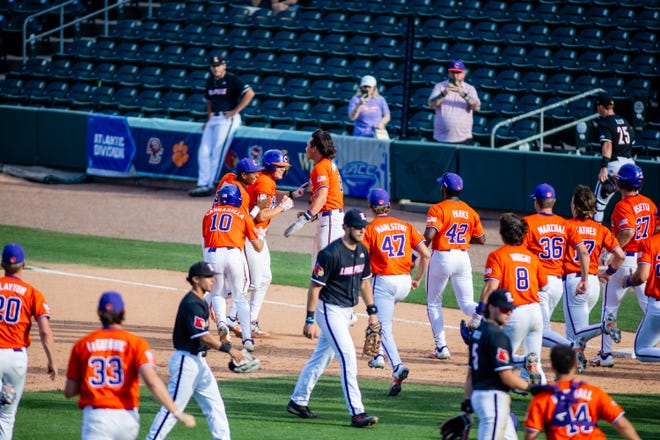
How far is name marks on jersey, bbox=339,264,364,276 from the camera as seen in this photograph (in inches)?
372

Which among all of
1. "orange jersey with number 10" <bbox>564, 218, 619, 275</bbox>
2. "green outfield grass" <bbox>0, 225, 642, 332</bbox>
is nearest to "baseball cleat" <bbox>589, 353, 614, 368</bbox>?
"orange jersey with number 10" <bbox>564, 218, 619, 275</bbox>

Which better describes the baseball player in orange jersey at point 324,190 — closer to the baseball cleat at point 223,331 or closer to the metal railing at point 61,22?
the baseball cleat at point 223,331

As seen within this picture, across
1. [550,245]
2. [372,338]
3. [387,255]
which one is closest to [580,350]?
[550,245]

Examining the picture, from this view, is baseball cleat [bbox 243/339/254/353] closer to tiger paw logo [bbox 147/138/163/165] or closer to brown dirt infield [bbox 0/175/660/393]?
brown dirt infield [bbox 0/175/660/393]

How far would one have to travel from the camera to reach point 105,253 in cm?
1741

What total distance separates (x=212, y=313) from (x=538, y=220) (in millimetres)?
3832

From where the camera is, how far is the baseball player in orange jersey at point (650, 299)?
34.8 feet

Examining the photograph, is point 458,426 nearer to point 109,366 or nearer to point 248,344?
point 109,366

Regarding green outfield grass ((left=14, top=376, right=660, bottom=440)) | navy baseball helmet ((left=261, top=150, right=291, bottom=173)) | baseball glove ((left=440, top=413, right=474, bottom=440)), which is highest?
navy baseball helmet ((left=261, top=150, right=291, bottom=173))

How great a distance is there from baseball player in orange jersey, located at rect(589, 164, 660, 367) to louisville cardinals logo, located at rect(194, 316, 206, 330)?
5.16 metres

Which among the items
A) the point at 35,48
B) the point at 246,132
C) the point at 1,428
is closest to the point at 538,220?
the point at 1,428

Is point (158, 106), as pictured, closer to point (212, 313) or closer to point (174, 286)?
point (174, 286)

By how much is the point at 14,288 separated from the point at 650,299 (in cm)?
605

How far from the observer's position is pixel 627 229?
38.6 ft
